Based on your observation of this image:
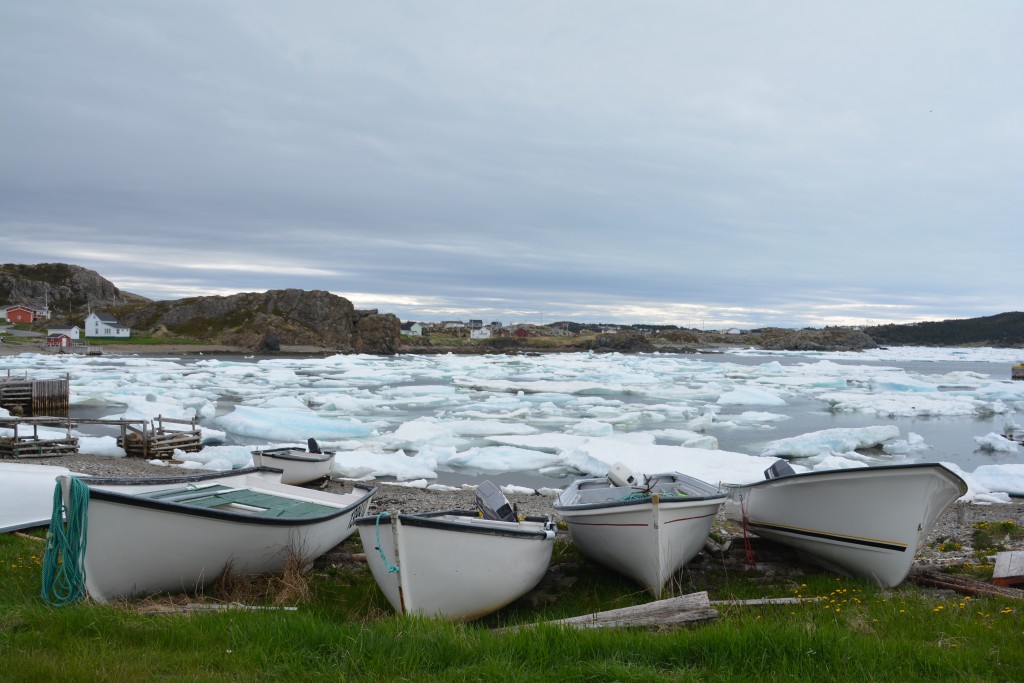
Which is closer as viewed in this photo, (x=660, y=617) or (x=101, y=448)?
(x=660, y=617)

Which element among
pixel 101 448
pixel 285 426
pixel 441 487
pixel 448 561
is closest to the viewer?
pixel 448 561

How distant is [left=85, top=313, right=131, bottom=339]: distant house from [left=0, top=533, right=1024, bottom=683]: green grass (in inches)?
4448

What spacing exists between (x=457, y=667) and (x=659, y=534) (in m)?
3.19

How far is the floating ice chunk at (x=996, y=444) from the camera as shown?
25.7 meters

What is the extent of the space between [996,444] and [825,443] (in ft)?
25.0

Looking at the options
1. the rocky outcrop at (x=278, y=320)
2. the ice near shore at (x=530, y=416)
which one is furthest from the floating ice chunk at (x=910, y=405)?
the rocky outcrop at (x=278, y=320)

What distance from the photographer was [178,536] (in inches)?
266

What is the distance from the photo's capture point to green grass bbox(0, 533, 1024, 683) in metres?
4.30

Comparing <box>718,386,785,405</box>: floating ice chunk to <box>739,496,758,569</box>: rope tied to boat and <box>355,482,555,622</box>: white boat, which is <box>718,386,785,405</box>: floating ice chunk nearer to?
<box>739,496,758,569</box>: rope tied to boat

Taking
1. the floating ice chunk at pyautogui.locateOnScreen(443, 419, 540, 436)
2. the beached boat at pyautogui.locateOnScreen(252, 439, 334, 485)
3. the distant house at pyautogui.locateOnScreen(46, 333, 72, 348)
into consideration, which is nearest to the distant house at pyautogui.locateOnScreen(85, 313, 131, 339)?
the distant house at pyautogui.locateOnScreen(46, 333, 72, 348)

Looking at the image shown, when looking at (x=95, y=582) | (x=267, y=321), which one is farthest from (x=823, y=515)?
(x=267, y=321)

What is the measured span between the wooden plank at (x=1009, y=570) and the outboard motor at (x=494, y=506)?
189 inches

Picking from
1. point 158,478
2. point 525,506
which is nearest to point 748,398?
point 525,506

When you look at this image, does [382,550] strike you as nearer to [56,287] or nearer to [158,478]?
[158,478]
